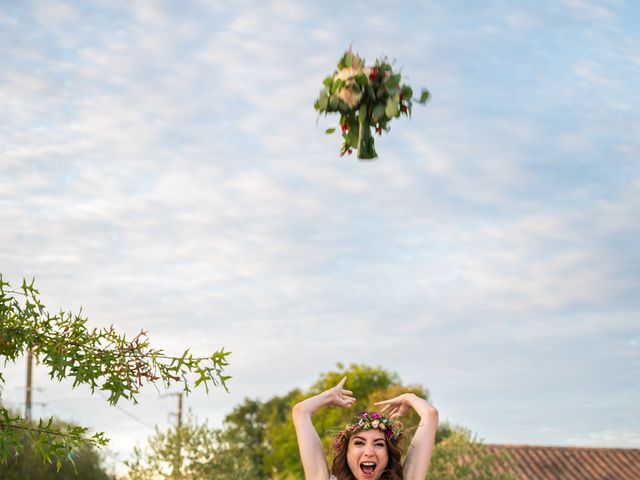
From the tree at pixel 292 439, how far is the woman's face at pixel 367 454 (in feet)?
1.03

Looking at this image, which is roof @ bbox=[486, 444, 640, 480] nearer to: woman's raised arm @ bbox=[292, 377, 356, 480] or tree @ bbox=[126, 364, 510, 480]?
tree @ bbox=[126, 364, 510, 480]

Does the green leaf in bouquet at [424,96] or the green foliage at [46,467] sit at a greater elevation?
the green foliage at [46,467]

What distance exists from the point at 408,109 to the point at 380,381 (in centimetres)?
4245

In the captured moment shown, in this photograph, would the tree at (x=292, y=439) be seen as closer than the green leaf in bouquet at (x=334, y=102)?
No

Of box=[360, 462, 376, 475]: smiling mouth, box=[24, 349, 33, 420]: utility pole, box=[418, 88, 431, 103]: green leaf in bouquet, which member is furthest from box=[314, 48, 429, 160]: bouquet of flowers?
box=[24, 349, 33, 420]: utility pole

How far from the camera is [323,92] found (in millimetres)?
7293

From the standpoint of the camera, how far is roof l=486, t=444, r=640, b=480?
40.3m

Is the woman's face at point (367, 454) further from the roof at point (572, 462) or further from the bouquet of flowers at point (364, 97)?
the roof at point (572, 462)

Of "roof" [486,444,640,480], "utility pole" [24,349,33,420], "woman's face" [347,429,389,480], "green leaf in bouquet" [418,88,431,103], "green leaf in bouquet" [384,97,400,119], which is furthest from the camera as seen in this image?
"roof" [486,444,640,480]

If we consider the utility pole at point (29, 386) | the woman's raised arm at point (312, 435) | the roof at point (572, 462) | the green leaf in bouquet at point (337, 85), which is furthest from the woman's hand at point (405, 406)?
the roof at point (572, 462)

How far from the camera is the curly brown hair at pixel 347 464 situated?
7.48m

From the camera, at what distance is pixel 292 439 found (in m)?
47.9

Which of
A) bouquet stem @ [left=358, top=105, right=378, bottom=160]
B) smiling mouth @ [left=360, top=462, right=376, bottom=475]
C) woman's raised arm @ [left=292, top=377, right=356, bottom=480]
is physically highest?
bouquet stem @ [left=358, top=105, right=378, bottom=160]

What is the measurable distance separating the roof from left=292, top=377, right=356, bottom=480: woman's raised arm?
32.9m
